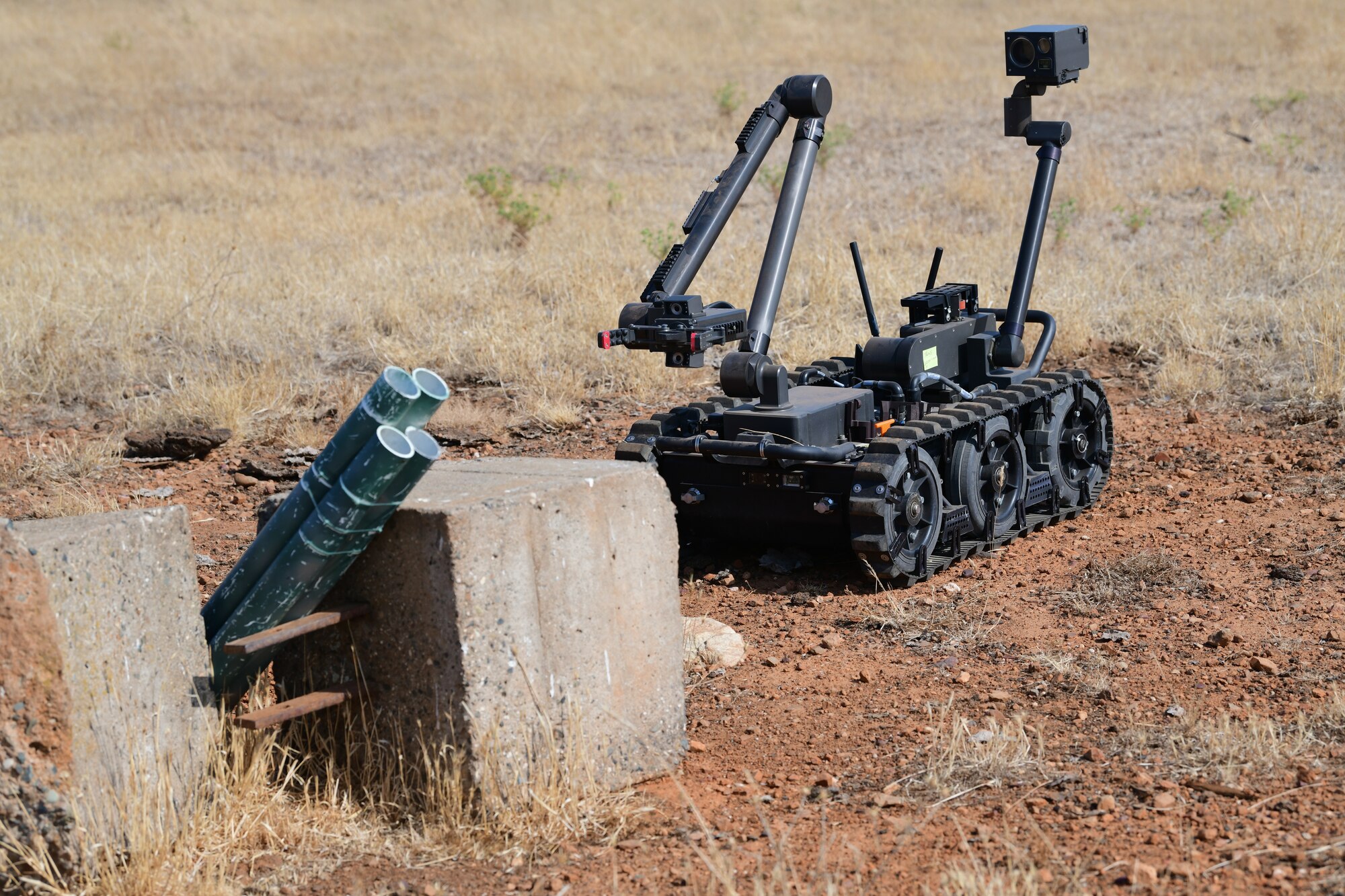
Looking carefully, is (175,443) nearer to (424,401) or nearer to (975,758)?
(424,401)

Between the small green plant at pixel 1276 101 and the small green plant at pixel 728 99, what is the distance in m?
6.77

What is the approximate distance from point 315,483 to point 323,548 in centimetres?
18

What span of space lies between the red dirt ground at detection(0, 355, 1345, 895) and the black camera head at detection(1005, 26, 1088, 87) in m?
2.25

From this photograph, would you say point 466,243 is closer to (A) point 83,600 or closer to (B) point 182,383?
(B) point 182,383

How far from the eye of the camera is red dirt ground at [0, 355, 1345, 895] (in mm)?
3826

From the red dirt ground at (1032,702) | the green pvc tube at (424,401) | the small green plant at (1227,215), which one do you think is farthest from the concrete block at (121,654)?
the small green plant at (1227,215)

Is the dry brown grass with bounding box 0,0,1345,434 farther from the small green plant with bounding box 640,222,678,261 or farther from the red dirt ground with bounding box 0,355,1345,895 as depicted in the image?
the red dirt ground with bounding box 0,355,1345,895

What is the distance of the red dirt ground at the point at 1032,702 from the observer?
3.83 metres

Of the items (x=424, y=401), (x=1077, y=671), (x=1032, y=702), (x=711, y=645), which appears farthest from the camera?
(x=711, y=645)

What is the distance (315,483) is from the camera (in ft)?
12.9

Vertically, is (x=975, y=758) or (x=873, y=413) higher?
(x=873, y=413)

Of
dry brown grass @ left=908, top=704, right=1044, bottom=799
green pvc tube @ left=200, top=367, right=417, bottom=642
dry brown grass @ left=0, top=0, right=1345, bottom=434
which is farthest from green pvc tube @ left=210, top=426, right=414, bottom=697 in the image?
dry brown grass @ left=0, top=0, right=1345, bottom=434

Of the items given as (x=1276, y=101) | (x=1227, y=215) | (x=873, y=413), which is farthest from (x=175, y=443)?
(x=1276, y=101)

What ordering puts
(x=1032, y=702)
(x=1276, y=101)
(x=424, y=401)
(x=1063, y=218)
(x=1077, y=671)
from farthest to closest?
(x=1276, y=101) → (x=1063, y=218) → (x=1077, y=671) → (x=1032, y=702) → (x=424, y=401)
